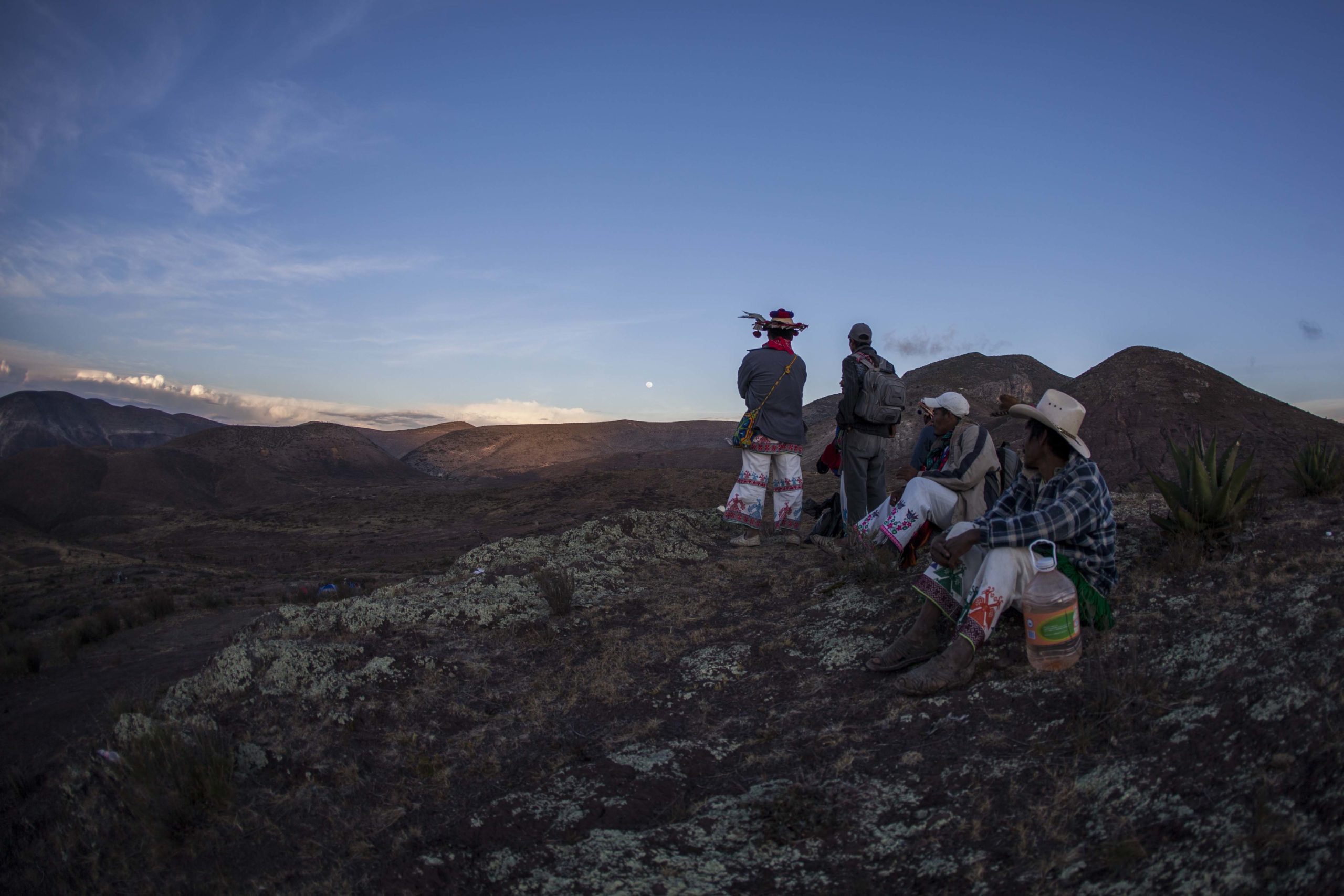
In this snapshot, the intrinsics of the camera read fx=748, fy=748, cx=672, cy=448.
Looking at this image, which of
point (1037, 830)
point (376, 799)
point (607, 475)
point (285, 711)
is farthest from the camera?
point (607, 475)

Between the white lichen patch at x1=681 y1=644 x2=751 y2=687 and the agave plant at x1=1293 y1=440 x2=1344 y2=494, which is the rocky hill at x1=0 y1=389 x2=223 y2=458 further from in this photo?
the agave plant at x1=1293 y1=440 x2=1344 y2=494

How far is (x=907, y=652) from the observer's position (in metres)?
3.85

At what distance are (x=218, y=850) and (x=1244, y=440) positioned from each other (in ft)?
55.2

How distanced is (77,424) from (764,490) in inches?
2274

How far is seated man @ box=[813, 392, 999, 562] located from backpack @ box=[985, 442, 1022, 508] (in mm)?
62

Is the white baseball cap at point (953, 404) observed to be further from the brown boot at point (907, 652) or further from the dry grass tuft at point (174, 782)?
the dry grass tuft at point (174, 782)

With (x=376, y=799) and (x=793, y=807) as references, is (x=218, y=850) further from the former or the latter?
(x=793, y=807)

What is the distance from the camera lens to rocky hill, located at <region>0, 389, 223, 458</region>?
146ft

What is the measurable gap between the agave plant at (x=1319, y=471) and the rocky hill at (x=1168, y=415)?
25.3 feet

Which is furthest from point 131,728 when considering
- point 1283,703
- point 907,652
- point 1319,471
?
point 1319,471

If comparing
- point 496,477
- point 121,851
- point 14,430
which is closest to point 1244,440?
point 121,851

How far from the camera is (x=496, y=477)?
3741 cm

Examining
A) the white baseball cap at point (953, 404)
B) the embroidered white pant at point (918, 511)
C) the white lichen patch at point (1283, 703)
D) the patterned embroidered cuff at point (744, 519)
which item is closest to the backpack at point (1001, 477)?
the white baseball cap at point (953, 404)

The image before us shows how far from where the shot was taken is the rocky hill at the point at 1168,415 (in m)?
13.9
